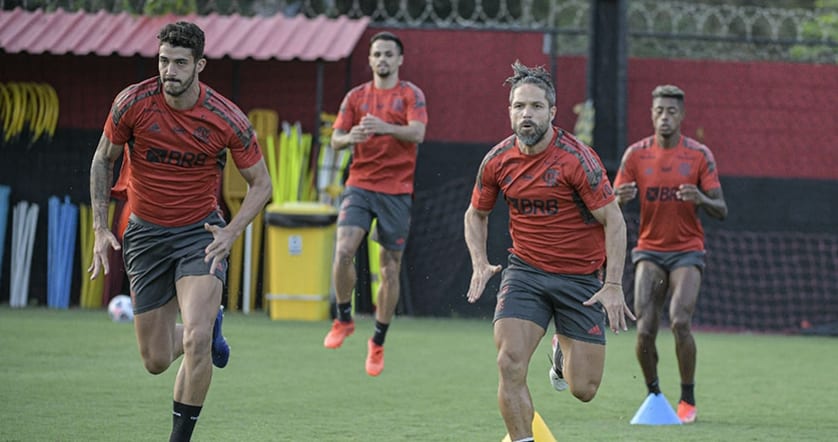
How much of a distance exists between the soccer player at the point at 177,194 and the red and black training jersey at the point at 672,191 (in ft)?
11.5

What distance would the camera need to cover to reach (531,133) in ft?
22.9

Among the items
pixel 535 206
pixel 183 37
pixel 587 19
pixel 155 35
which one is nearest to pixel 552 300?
pixel 535 206

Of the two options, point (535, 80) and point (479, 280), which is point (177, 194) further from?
point (535, 80)

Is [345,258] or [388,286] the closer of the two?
[345,258]

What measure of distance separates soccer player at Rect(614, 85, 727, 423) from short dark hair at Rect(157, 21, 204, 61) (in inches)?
145

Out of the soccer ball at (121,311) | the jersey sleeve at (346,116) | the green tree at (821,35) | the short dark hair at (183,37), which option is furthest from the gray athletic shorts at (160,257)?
the green tree at (821,35)

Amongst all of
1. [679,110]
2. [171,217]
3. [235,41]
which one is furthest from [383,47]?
[235,41]

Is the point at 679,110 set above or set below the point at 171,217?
above

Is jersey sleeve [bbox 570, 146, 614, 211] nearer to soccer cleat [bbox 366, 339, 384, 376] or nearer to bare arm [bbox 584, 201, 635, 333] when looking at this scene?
bare arm [bbox 584, 201, 635, 333]

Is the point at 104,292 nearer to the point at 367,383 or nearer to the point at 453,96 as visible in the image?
the point at 453,96

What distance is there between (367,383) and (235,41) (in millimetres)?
6543

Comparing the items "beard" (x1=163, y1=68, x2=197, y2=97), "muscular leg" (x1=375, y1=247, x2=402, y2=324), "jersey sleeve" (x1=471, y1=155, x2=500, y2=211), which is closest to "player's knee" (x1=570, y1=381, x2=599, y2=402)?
"jersey sleeve" (x1=471, y1=155, x2=500, y2=211)

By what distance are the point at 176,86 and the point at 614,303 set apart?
249 cm

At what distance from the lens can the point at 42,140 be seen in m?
16.6
